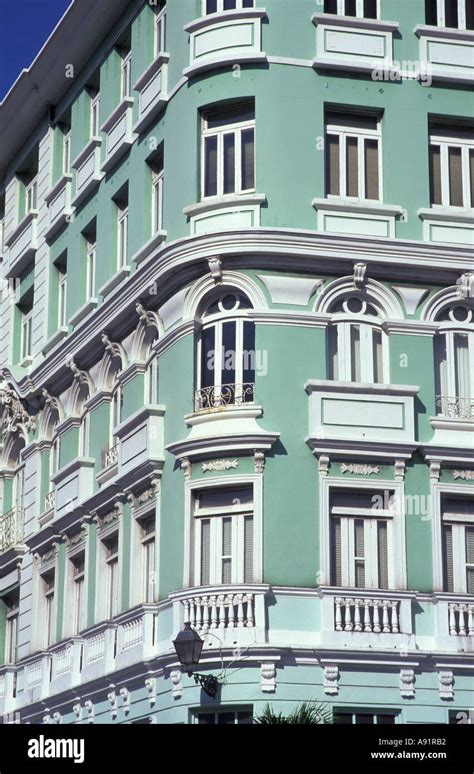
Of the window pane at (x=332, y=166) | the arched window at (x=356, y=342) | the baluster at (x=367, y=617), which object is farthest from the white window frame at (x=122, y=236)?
the baluster at (x=367, y=617)

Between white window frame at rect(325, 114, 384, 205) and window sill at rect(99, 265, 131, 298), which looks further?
window sill at rect(99, 265, 131, 298)

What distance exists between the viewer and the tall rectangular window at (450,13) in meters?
33.8

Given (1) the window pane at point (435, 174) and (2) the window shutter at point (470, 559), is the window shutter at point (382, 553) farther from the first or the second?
(1) the window pane at point (435, 174)

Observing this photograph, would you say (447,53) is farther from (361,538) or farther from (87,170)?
(361,538)

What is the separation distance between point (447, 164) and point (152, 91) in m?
6.22

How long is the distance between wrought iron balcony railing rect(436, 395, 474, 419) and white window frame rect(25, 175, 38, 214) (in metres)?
14.9

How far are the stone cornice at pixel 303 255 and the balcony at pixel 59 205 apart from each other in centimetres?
701

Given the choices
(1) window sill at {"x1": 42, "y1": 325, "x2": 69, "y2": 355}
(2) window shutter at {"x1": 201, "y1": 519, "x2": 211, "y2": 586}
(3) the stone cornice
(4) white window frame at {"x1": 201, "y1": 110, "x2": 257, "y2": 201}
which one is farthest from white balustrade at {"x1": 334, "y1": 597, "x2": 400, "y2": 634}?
(1) window sill at {"x1": 42, "y1": 325, "x2": 69, "y2": 355}

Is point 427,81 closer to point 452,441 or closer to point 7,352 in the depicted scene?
point 452,441

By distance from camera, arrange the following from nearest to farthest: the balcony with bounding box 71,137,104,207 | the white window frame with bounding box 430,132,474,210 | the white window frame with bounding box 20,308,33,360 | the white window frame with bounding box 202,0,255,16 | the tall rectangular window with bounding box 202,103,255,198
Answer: the tall rectangular window with bounding box 202,103,255,198
the white window frame with bounding box 202,0,255,16
the white window frame with bounding box 430,132,474,210
the balcony with bounding box 71,137,104,207
the white window frame with bounding box 20,308,33,360

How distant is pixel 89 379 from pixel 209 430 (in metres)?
7.12

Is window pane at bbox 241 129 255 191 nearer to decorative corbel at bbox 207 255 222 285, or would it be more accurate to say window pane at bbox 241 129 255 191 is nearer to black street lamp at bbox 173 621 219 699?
decorative corbel at bbox 207 255 222 285

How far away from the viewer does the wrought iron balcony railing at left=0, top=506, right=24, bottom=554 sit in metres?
40.8
